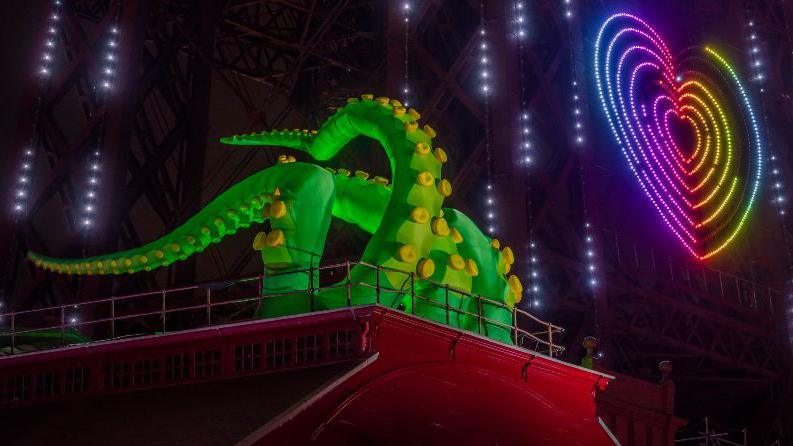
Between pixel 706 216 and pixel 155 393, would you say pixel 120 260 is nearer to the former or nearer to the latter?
pixel 155 393

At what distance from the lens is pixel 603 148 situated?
2762 cm

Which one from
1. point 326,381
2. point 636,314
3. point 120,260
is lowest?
point 636,314

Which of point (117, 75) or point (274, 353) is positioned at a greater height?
point (117, 75)

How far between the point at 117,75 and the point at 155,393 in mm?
12004

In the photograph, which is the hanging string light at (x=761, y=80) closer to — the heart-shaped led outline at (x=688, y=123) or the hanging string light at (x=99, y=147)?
the heart-shaped led outline at (x=688, y=123)

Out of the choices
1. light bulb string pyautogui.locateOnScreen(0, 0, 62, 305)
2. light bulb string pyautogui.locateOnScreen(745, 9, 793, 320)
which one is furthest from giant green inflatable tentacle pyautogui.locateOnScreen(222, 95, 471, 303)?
light bulb string pyautogui.locateOnScreen(745, 9, 793, 320)

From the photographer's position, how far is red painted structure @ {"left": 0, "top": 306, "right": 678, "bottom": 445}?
12.0m

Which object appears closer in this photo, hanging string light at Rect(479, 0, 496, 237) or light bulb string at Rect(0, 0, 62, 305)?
hanging string light at Rect(479, 0, 496, 237)

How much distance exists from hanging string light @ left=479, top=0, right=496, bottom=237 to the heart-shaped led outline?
18.5ft

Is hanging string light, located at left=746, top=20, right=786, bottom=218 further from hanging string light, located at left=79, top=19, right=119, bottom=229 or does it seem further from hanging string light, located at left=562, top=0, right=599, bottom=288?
hanging string light, located at left=79, top=19, right=119, bottom=229

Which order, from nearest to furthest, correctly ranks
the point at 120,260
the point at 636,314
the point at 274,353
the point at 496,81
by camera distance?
the point at 274,353 → the point at 120,260 → the point at 496,81 → the point at 636,314

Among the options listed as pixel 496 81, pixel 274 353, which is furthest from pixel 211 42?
pixel 274 353

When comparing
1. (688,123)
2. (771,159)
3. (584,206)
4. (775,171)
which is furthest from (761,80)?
(584,206)

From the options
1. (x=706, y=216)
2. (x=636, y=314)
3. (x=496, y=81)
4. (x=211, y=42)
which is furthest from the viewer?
(x=706, y=216)
